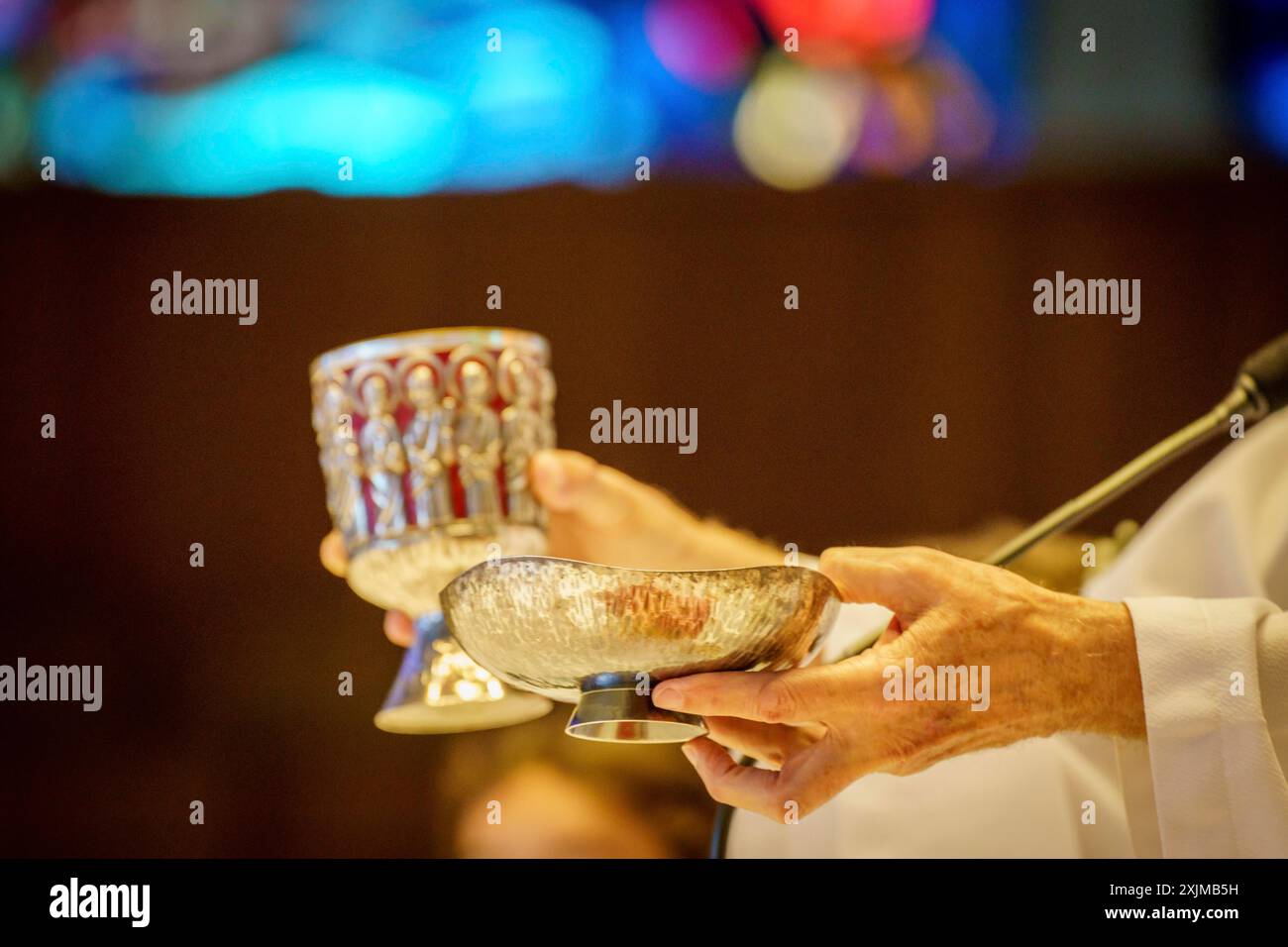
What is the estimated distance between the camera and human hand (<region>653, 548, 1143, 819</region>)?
0.85 metres

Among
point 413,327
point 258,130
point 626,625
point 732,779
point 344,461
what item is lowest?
point 732,779

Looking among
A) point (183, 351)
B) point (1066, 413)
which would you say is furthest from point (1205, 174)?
point (183, 351)

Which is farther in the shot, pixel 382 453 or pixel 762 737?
pixel 382 453

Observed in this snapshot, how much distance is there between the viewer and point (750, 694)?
806 mm

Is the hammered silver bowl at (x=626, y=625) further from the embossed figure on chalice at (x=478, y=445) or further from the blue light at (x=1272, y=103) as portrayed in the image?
the blue light at (x=1272, y=103)

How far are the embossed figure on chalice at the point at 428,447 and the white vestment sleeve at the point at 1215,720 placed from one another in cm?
51

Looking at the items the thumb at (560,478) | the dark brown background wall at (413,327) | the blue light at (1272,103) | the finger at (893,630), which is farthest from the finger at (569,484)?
the blue light at (1272,103)

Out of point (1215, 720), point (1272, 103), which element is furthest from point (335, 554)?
point (1272, 103)

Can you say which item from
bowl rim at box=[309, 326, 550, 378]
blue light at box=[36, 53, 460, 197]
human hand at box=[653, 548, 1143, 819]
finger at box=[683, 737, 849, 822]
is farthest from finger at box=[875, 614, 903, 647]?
blue light at box=[36, 53, 460, 197]

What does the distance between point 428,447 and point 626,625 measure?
368 millimetres

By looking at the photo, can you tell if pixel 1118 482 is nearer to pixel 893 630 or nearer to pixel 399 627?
pixel 893 630

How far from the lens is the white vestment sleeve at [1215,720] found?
0.99 metres

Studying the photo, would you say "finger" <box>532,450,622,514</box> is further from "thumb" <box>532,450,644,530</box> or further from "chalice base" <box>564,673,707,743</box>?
"chalice base" <box>564,673,707,743</box>

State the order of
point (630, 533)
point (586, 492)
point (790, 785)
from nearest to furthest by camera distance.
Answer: point (790, 785) < point (586, 492) < point (630, 533)
